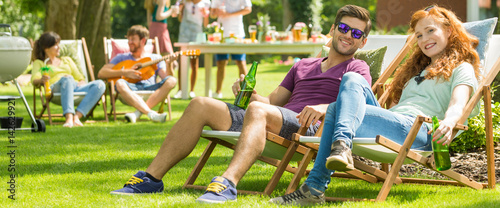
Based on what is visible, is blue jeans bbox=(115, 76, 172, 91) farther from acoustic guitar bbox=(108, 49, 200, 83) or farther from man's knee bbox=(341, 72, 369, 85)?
man's knee bbox=(341, 72, 369, 85)

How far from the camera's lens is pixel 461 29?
4.05 metres

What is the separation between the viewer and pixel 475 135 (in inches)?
A: 198

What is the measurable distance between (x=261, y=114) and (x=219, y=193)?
1.56 ft

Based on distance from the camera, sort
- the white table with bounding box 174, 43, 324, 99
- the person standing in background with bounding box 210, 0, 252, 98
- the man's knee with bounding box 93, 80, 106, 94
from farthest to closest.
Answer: the person standing in background with bounding box 210, 0, 252, 98, the white table with bounding box 174, 43, 324, 99, the man's knee with bounding box 93, 80, 106, 94

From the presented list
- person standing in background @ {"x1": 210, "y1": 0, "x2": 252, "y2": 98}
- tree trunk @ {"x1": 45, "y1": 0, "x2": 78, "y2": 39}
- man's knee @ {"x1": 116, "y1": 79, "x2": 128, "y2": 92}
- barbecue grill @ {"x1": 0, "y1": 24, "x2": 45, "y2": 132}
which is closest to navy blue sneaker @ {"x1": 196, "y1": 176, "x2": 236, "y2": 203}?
barbecue grill @ {"x1": 0, "y1": 24, "x2": 45, "y2": 132}

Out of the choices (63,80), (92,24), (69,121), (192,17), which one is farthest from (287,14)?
(69,121)

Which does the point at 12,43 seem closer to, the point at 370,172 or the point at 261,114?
the point at 261,114

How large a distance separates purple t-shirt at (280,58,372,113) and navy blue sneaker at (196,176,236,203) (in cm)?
78

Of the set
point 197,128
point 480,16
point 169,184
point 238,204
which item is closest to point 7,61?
point 169,184

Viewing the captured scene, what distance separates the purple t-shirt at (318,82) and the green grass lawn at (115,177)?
52 cm

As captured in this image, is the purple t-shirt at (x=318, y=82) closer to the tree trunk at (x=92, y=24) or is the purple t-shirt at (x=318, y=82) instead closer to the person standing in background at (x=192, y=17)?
the person standing in background at (x=192, y=17)

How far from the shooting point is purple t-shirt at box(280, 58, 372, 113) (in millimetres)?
4051

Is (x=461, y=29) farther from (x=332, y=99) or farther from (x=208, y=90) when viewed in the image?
(x=208, y=90)

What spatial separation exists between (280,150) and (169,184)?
2.57 ft
